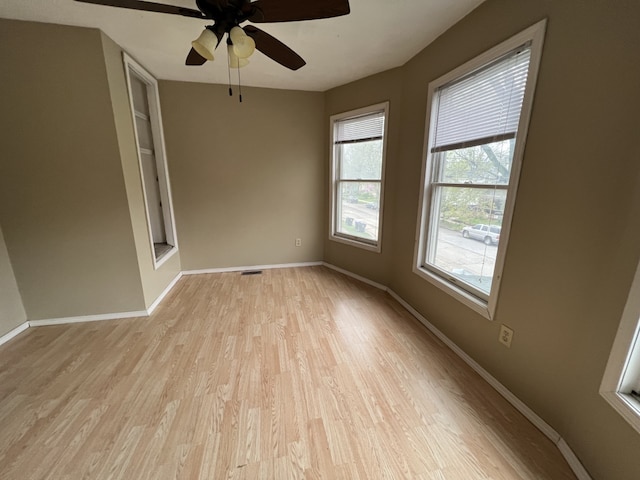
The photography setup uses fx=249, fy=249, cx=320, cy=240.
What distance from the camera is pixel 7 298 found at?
6.86 feet

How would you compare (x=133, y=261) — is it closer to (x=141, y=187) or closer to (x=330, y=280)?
(x=141, y=187)

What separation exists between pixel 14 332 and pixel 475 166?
396 centimetres

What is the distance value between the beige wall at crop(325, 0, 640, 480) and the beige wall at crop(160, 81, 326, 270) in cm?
219

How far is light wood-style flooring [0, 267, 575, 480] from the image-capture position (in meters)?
1.18

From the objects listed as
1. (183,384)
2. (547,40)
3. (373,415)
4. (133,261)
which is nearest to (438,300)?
(373,415)

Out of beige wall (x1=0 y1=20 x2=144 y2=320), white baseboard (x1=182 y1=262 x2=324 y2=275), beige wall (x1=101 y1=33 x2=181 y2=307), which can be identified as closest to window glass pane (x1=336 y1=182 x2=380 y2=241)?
white baseboard (x1=182 y1=262 x2=324 y2=275)

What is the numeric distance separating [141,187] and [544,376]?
11.1 feet

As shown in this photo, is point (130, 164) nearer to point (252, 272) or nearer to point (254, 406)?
point (252, 272)

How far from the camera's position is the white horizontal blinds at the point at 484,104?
1.44 metres

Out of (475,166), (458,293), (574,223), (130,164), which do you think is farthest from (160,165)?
(574,223)

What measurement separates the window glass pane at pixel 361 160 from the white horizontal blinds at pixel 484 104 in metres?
0.88

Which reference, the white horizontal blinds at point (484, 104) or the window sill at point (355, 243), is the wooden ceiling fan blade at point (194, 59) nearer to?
the white horizontal blinds at point (484, 104)

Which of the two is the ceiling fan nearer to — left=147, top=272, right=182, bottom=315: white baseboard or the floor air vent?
left=147, top=272, right=182, bottom=315: white baseboard

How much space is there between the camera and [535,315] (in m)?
1.38
